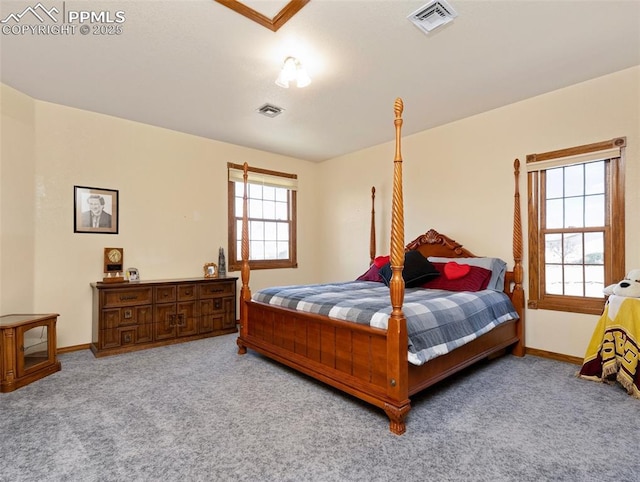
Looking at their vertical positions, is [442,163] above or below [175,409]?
above

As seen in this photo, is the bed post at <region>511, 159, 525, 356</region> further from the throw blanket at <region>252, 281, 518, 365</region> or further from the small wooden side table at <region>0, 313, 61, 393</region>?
the small wooden side table at <region>0, 313, 61, 393</region>

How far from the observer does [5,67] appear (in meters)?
2.85

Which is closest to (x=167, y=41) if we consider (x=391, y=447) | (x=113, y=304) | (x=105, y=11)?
(x=105, y=11)

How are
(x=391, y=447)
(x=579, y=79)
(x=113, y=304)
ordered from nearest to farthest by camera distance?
(x=391, y=447), (x=579, y=79), (x=113, y=304)

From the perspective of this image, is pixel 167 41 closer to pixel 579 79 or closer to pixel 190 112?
pixel 190 112

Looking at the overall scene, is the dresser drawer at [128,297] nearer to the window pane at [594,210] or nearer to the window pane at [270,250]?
the window pane at [270,250]

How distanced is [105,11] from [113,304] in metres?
2.68

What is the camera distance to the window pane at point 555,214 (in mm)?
3414

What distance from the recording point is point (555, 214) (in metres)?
3.45

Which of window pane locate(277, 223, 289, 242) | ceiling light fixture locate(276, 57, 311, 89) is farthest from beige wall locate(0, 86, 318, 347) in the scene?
ceiling light fixture locate(276, 57, 311, 89)

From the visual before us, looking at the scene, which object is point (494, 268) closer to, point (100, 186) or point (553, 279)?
point (553, 279)

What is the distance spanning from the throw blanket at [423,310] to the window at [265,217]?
1749 mm

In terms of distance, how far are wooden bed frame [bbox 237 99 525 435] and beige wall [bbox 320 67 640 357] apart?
23 cm

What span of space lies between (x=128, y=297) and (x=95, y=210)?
107cm
